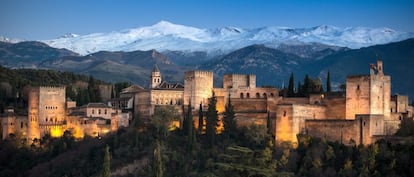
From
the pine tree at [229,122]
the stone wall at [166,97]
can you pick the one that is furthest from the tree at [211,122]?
the stone wall at [166,97]

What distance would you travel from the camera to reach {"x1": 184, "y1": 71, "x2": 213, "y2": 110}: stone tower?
229ft

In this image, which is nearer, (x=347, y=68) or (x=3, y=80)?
(x=3, y=80)

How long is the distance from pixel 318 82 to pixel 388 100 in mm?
11270

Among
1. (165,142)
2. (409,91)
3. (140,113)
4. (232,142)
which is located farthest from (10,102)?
(409,91)

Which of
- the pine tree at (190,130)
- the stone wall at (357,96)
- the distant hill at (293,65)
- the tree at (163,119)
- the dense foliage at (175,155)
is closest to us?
the dense foliage at (175,155)

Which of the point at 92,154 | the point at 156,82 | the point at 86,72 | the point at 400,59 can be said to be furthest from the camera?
the point at 86,72

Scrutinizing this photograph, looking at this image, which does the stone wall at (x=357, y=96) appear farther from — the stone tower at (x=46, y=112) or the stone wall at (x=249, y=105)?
the stone tower at (x=46, y=112)

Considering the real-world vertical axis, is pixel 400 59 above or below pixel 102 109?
above

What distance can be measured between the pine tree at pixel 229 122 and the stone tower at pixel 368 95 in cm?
923

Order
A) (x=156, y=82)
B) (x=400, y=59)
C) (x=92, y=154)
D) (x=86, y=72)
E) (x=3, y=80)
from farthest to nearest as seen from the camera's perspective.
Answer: (x=86, y=72), (x=400, y=59), (x=3, y=80), (x=156, y=82), (x=92, y=154)

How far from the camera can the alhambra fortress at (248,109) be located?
2329 inches

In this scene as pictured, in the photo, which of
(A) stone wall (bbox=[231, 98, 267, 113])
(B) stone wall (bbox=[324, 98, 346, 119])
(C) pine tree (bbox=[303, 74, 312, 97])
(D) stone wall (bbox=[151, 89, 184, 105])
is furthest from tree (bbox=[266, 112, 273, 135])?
(D) stone wall (bbox=[151, 89, 184, 105])

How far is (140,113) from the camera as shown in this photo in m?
70.5

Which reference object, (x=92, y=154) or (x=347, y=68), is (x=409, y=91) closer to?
(x=347, y=68)
